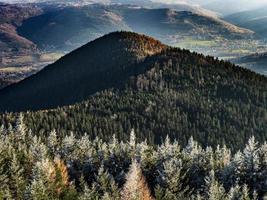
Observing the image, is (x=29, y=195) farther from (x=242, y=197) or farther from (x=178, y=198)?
(x=242, y=197)

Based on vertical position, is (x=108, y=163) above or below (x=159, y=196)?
below

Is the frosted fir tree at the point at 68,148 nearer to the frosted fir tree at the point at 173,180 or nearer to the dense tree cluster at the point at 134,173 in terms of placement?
the dense tree cluster at the point at 134,173

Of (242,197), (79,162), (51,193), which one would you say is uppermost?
(242,197)

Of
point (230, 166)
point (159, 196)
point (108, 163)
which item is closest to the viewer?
point (159, 196)

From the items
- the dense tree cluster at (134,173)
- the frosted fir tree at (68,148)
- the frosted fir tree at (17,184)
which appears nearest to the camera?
the dense tree cluster at (134,173)

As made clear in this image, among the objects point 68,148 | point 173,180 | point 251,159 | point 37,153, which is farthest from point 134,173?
point 68,148

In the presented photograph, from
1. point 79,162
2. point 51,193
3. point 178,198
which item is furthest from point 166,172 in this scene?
point 79,162

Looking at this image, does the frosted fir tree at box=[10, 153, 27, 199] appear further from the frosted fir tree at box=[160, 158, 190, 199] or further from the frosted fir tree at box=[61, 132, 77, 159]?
the frosted fir tree at box=[61, 132, 77, 159]

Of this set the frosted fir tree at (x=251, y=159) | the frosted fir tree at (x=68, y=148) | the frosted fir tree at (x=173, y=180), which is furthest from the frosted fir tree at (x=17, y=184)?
the frosted fir tree at (x=251, y=159)

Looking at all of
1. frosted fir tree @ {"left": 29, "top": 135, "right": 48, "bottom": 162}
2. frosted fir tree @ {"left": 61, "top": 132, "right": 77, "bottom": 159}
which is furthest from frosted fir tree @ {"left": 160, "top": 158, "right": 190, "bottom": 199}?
frosted fir tree @ {"left": 61, "top": 132, "right": 77, "bottom": 159}
